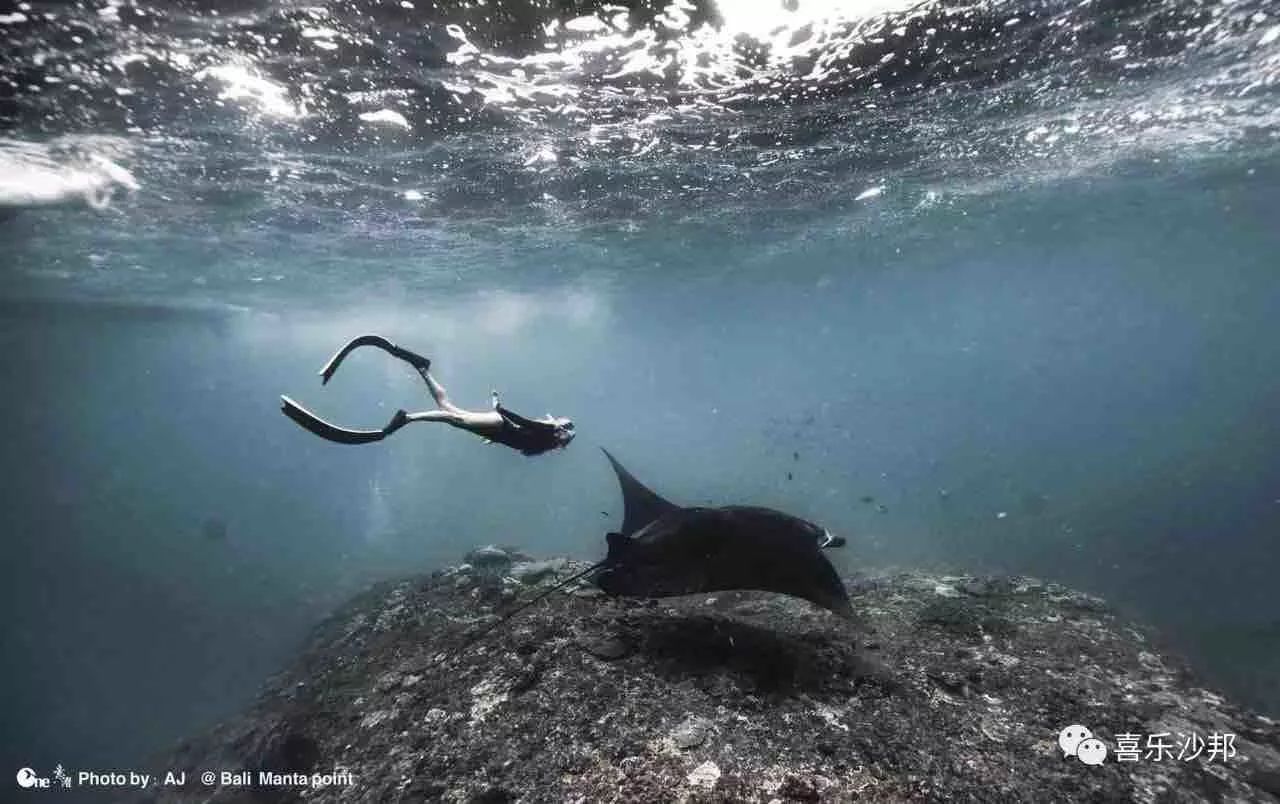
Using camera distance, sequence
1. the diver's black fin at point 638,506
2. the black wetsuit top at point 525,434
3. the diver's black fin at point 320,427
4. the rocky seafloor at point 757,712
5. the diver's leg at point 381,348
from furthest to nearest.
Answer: the diver's black fin at point 638,506 → the black wetsuit top at point 525,434 → the diver's leg at point 381,348 → the diver's black fin at point 320,427 → the rocky seafloor at point 757,712

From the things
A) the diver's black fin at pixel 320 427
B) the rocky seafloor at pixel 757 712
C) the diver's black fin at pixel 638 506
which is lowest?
the rocky seafloor at pixel 757 712

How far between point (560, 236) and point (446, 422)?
18.7 metres

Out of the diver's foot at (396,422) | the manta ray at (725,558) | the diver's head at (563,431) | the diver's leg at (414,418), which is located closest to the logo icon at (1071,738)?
the manta ray at (725,558)

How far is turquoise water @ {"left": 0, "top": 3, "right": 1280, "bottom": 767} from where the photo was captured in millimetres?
8852

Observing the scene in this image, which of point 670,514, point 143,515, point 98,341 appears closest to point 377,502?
point 143,515

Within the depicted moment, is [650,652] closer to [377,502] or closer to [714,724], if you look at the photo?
[714,724]

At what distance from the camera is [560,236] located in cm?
2194

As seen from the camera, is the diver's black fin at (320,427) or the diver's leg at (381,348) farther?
the diver's leg at (381,348)

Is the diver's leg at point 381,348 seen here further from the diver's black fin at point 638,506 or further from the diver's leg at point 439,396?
the diver's black fin at point 638,506

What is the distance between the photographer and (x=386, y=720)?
4.77m

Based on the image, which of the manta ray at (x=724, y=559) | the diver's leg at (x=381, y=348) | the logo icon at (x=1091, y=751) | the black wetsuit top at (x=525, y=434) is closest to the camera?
the logo icon at (x=1091, y=751)

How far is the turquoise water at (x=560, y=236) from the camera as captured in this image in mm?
8852

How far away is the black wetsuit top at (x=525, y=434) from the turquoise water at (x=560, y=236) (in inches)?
243

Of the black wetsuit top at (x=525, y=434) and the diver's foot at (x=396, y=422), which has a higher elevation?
the diver's foot at (x=396, y=422)
